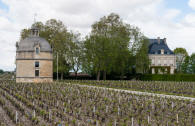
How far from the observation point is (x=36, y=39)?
6009 centimetres

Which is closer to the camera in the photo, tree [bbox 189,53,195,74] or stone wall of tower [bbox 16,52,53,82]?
stone wall of tower [bbox 16,52,53,82]

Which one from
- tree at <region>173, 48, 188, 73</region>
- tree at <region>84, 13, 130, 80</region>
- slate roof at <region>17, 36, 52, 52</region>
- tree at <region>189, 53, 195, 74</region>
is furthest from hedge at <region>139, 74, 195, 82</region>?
tree at <region>173, 48, 188, 73</region>

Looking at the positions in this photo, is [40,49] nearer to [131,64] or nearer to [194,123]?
[131,64]

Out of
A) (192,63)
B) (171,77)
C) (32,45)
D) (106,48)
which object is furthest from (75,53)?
(192,63)

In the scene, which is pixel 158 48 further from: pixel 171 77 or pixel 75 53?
pixel 75 53

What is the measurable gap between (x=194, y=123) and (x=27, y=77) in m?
46.1

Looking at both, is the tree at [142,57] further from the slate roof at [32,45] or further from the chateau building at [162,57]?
the slate roof at [32,45]

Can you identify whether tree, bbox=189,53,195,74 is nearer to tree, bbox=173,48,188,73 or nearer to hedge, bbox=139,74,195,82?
tree, bbox=173,48,188,73

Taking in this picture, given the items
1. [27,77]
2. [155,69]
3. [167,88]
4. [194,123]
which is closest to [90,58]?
[27,77]

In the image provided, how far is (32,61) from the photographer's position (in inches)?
2295

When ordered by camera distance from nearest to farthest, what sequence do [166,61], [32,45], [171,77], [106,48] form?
1. [32,45]
2. [171,77]
3. [106,48]
4. [166,61]

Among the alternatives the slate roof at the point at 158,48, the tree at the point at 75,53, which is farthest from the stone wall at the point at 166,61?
the tree at the point at 75,53

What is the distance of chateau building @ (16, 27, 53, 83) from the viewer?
190 feet

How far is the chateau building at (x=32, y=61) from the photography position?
5800cm
